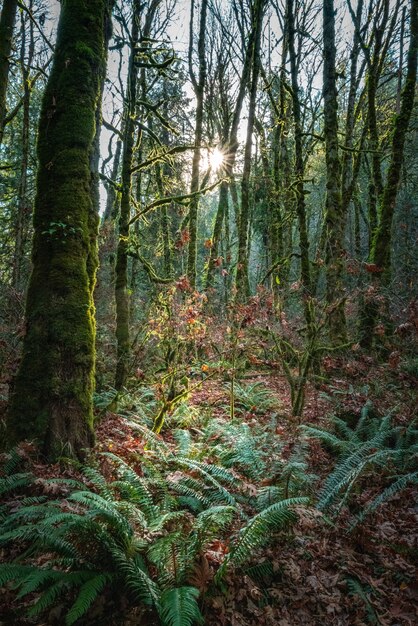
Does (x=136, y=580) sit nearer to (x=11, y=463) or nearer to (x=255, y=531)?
(x=255, y=531)

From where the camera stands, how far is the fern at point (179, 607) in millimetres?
2033

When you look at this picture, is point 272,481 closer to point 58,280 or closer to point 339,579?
point 339,579

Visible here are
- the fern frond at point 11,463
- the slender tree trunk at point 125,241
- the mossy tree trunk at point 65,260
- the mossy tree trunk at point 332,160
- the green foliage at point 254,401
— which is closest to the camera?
the fern frond at point 11,463

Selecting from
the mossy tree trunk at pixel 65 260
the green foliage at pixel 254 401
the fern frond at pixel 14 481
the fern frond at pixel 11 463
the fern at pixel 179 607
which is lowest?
the green foliage at pixel 254 401

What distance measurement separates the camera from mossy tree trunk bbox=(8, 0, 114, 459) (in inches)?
149

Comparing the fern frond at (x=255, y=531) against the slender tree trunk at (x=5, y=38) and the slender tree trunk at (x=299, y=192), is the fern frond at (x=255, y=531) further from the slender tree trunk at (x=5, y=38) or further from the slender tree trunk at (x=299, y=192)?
the slender tree trunk at (x=5, y=38)

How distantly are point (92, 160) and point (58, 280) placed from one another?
1.74m

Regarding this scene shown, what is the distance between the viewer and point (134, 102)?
7.00 meters

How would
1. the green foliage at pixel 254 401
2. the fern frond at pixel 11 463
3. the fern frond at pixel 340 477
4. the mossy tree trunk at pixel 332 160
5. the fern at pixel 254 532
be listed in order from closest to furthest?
the fern at pixel 254 532 < the fern frond at pixel 11 463 < the fern frond at pixel 340 477 < the green foliage at pixel 254 401 < the mossy tree trunk at pixel 332 160

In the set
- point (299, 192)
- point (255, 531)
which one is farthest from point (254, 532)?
point (299, 192)

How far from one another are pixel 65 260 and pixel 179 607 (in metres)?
3.42

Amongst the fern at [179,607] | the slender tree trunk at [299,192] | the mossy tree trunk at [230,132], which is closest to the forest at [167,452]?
the fern at [179,607]

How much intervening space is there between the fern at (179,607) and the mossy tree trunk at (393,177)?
7475 mm

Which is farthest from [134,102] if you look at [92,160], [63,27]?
[92,160]
